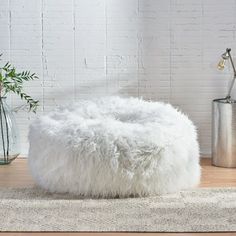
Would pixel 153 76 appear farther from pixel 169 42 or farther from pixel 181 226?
pixel 181 226

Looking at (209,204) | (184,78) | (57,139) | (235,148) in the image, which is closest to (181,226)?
(209,204)

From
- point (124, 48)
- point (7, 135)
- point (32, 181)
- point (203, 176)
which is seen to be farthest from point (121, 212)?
point (124, 48)

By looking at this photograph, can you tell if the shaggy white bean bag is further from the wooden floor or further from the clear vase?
the clear vase

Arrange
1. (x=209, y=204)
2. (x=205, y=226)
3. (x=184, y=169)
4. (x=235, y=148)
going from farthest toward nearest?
(x=235, y=148) → (x=184, y=169) → (x=209, y=204) → (x=205, y=226)

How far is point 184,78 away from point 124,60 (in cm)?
43

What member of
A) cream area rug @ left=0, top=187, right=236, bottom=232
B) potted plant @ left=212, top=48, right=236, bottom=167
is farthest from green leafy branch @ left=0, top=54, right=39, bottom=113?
potted plant @ left=212, top=48, right=236, bottom=167

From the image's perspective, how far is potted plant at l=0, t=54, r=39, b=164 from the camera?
460cm

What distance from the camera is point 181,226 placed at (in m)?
3.17

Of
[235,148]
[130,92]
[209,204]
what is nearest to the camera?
[209,204]

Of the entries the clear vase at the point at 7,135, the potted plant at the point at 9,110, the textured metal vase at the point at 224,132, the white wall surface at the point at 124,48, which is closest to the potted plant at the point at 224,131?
the textured metal vase at the point at 224,132

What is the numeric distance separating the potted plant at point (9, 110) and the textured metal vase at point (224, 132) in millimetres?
1229

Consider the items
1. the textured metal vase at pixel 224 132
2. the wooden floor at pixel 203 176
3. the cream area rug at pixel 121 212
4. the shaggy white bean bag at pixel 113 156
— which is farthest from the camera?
the textured metal vase at pixel 224 132

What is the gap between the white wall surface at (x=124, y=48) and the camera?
4.79m

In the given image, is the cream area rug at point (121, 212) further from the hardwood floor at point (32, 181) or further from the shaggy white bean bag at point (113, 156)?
the hardwood floor at point (32, 181)
